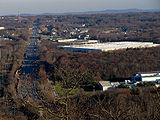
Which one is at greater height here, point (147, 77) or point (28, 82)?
point (28, 82)

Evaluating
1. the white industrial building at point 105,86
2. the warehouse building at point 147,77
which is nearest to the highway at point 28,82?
the white industrial building at point 105,86

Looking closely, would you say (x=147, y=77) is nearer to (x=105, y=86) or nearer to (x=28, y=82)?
(x=105, y=86)

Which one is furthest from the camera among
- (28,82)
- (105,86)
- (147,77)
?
(147,77)

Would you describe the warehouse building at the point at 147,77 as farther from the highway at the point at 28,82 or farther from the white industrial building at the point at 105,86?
the highway at the point at 28,82

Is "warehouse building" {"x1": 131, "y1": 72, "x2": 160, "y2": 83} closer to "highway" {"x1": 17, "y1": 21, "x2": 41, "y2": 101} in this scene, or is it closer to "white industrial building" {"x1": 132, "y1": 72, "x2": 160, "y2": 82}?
"white industrial building" {"x1": 132, "y1": 72, "x2": 160, "y2": 82}

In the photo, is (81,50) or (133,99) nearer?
(133,99)

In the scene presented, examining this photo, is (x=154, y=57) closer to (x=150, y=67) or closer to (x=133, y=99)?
(x=150, y=67)

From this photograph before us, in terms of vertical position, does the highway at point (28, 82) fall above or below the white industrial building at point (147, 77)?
above

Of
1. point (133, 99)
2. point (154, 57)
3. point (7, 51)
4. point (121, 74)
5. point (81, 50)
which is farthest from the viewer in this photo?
point (7, 51)

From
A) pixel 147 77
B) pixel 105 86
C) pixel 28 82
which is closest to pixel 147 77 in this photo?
pixel 147 77

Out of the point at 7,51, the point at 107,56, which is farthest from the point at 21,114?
the point at 7,51

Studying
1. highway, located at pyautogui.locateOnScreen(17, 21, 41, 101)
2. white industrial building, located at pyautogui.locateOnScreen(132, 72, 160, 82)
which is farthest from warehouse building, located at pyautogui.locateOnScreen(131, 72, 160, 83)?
highway, located at pyautogui.locateOnScreen(17, 21, 41, 101)
